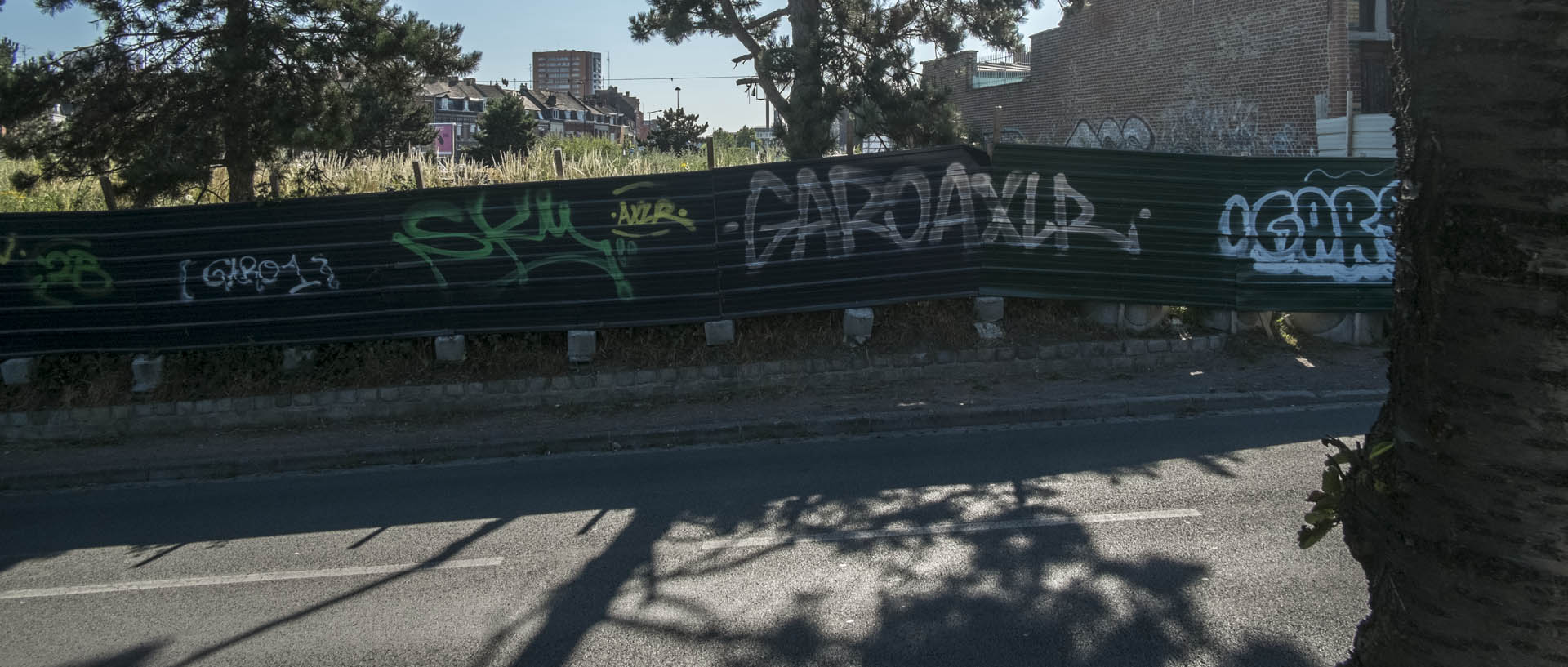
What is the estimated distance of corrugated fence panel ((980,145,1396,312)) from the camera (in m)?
10.6

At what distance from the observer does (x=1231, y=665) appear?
14.1 ft

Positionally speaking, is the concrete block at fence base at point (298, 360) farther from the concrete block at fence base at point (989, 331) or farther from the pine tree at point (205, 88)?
the concrete block at fence base at point (989, 331)

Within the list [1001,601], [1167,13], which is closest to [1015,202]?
[1001,601]

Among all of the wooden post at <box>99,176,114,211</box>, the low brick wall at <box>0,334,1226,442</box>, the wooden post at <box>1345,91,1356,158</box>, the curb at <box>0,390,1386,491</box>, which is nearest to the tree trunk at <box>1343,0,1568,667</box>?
the curb at <box>0,390,1386,491</box>

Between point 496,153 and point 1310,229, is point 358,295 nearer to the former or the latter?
point 1310,229

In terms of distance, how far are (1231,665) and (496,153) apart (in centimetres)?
3038

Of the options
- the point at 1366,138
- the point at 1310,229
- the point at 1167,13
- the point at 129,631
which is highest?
the point at 1167,13

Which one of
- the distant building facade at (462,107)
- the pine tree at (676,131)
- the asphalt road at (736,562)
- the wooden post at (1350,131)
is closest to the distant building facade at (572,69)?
the distant building facade at (462,107)

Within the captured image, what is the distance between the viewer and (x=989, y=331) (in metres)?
10.7

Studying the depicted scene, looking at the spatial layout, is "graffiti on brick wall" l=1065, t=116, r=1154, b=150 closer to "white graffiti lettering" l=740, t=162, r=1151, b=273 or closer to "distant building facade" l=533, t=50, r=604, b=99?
"white graffiti lettering" l=740, t=162, r=1151, b=273

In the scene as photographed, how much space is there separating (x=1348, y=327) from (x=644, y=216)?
23.0ft

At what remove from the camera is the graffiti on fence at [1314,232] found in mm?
10680

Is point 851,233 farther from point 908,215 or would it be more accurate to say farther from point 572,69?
point 572,69

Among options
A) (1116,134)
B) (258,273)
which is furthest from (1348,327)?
(1116,134)
